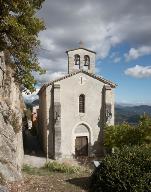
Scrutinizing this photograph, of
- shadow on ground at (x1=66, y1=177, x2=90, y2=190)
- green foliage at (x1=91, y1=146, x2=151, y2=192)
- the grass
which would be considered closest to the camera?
green foliage at (x1=91, y1=146, x2=151, y2=192)

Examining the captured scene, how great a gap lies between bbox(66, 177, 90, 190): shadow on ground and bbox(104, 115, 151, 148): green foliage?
15.8 metres

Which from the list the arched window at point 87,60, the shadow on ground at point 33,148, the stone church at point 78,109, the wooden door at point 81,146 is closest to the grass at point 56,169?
the stone church at point 78,109

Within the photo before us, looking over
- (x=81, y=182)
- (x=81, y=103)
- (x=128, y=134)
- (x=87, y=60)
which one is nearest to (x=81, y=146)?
(x=81, y=103)

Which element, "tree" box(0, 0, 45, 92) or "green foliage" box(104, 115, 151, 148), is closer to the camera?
"tree" box(0, 0, 45, 92)

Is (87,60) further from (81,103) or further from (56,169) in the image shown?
(56,169)

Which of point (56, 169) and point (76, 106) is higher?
point (76, 106)

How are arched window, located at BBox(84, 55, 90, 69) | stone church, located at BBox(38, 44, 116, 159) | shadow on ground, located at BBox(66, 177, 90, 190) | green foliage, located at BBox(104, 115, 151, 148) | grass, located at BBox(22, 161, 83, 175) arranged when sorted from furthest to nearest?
arched window, located at BBox(84, 55, 90, 69) → stone church, located at BBox(38, 44, 116, 159) → green foliage, located at BBox(104, 115, 151, 148) → grass, located at BBox(22, 161, 83, 175) → shadow on ground, located at BBox(66, 177, 90, 190)

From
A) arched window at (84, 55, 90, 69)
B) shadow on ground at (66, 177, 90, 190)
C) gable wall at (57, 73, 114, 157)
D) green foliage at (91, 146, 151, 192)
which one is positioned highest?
arched window at (84, 55, 90, 69)

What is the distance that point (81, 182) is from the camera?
17.7m

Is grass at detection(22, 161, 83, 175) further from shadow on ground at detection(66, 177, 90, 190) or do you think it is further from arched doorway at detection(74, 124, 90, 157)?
arched doorway at detection(74, 124, 90, 157)

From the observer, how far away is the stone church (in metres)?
38.5

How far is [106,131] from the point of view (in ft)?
124

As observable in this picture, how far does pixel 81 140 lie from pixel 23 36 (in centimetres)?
2419

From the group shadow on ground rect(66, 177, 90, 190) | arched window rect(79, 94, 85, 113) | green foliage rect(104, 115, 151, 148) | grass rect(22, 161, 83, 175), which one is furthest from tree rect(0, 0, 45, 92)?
arched window rect(79, 94, 85, 113)
